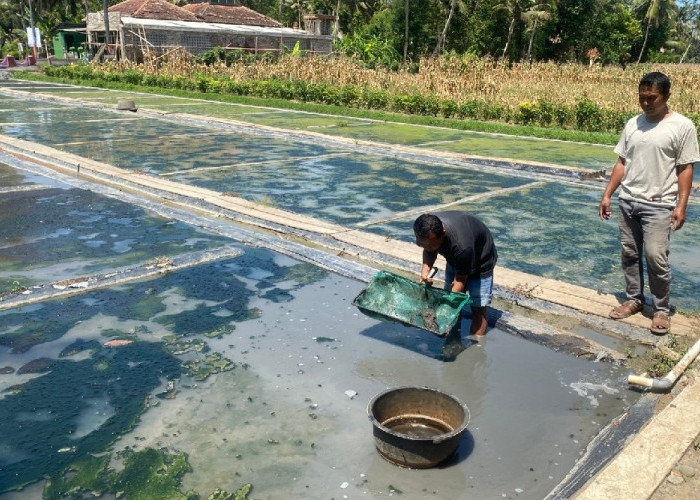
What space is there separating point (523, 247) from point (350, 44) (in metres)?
32.6

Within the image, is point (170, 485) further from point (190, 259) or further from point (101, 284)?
point (190, 259)

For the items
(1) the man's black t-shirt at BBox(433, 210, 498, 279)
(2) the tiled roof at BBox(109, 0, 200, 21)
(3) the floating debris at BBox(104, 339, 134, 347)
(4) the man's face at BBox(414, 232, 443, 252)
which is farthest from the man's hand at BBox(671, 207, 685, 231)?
(2) the tiled roof at BBox(109, 0, 200, 21)

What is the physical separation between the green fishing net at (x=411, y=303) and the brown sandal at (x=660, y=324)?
51.2 inches

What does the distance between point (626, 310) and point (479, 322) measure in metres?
1.09

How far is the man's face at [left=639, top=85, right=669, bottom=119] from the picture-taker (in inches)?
169

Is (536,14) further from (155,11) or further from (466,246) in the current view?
(466,246)

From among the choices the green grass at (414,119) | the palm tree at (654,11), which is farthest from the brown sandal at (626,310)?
the palm tree at (654,11)

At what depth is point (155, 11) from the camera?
38.8m

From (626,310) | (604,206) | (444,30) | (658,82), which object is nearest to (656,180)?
(604,206)

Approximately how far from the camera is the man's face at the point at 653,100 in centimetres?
430

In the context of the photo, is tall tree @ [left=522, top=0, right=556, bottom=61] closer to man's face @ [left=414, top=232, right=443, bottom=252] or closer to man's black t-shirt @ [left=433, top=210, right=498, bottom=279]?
man's black t-shirt @ [left=433, top=210, right=498, bottom=279]

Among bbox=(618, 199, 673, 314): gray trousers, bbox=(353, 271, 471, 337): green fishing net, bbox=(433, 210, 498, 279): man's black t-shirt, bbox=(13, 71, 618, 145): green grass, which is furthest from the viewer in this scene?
bbox=(13, 71, 618, 145): green grass

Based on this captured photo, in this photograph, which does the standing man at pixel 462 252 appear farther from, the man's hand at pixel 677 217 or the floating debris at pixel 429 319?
the man's hand at pixel 677 217

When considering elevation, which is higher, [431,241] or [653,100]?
[653,100]
